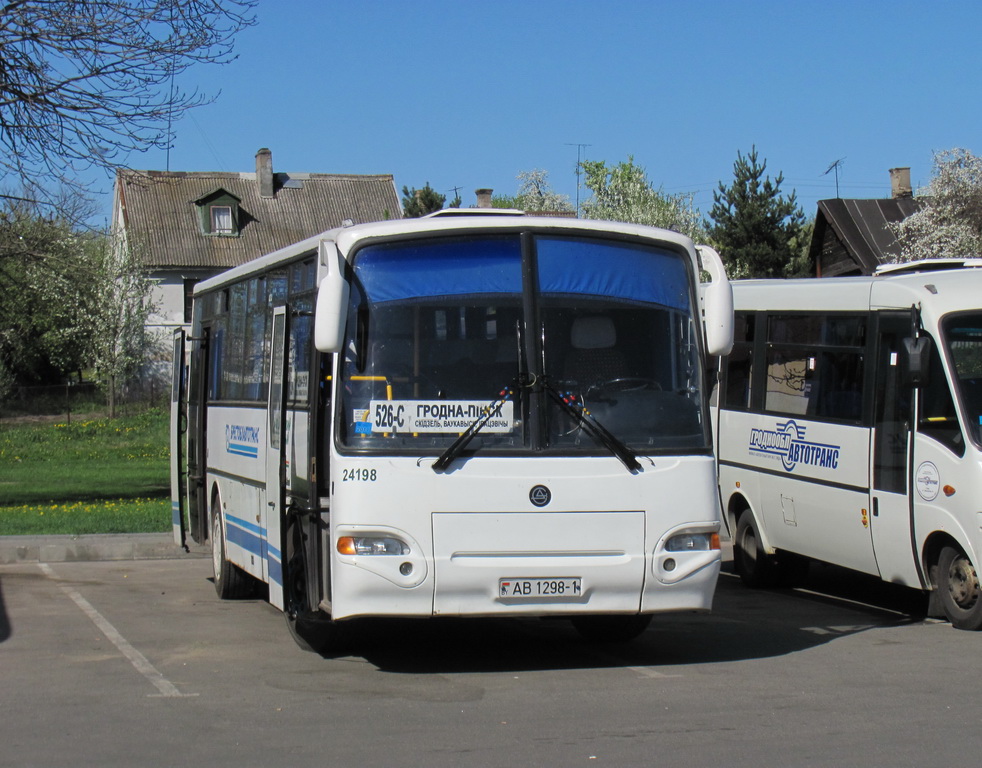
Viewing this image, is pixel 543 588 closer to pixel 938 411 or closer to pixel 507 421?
pixel 507 421

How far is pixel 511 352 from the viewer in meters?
8.56

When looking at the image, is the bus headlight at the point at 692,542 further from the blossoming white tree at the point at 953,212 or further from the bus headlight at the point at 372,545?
the blossoming white tree at the point at 953,212

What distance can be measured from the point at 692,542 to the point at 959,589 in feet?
11.3

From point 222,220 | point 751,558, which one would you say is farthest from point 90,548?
point 222,220

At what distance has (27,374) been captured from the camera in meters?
61.3

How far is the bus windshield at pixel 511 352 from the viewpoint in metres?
8.42

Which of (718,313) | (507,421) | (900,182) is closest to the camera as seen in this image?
(507,421)

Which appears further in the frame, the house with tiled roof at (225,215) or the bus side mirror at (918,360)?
the house with tiled roof at (225,215)

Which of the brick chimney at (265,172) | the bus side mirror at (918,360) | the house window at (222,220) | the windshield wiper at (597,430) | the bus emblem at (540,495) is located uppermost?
the brick chimney at (265,172)

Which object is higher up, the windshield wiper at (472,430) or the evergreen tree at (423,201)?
the evergreen tree at (423,201)

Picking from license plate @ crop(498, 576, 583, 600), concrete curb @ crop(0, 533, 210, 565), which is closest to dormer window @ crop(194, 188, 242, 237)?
concrete curb @ crop(0, 533, 210, 565)

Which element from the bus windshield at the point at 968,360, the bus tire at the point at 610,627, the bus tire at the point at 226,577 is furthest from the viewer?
the bus tire at the point at 226,577

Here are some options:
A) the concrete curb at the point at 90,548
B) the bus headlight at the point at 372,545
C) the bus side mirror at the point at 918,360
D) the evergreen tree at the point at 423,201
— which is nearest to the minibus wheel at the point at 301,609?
the bus headlight at the point at 372,545

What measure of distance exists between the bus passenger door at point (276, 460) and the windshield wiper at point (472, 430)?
181 cm
